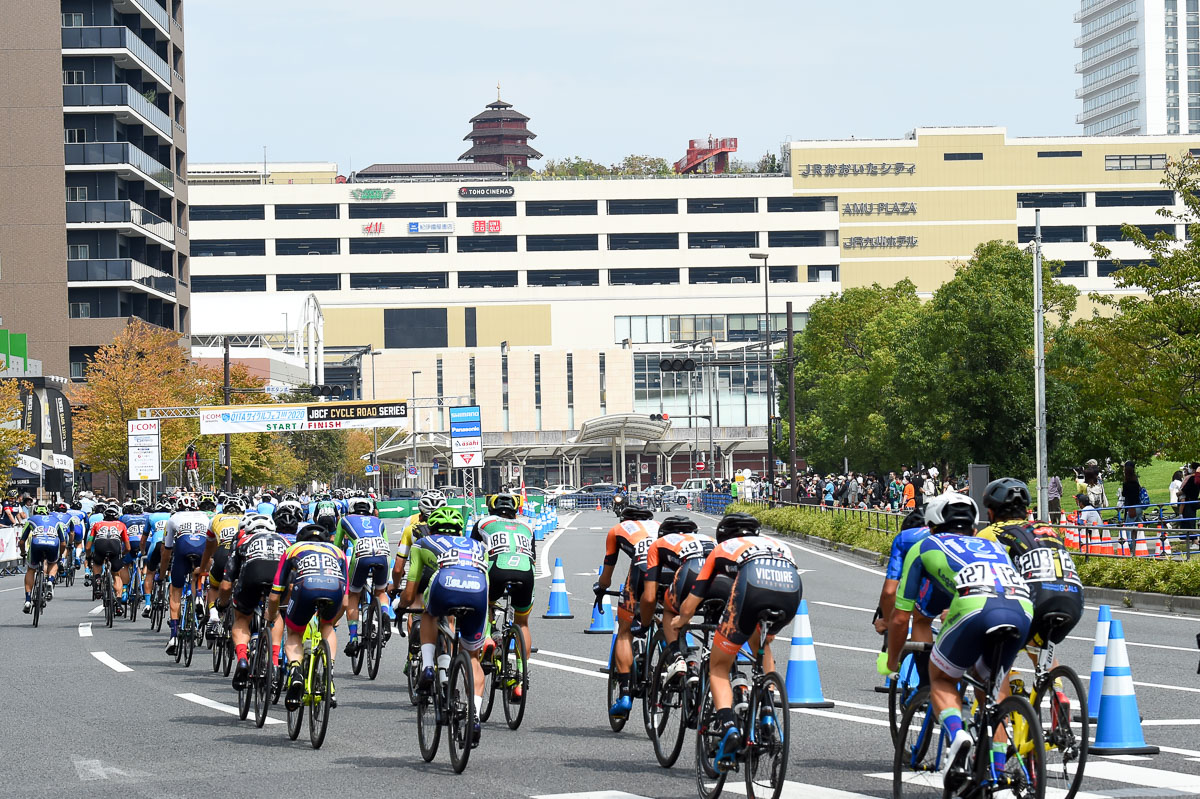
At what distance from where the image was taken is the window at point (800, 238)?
121m

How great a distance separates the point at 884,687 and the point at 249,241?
11292 cm

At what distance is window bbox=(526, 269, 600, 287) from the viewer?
121 meters

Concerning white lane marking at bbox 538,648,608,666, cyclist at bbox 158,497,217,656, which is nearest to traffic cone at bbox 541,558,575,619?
white lane marking at bbox 538,648,608,666

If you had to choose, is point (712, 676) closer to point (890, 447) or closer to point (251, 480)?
point (890, 447)

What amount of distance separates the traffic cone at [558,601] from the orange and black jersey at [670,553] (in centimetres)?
1157

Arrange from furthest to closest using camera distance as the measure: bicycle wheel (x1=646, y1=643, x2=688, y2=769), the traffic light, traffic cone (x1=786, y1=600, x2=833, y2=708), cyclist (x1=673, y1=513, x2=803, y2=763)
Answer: the traffic light, traffic cone (x1=786, y1=600, x2=833, y2=708), bicycle wheel (x1=646, y1=643, x2=688, y2=769), cyclist (x1=673, y1=513, x2=803, y2=763)

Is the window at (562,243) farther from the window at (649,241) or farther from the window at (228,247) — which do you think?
the window at (228,247)

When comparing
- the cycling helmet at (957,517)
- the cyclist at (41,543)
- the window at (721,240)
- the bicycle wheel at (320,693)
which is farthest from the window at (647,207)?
the cycling helmet at (957,517)

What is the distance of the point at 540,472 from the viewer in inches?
4803

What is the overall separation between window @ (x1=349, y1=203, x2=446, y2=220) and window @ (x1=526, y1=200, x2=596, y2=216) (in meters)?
7.38

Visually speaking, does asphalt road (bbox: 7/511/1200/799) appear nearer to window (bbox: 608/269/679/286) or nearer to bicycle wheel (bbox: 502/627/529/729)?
bicycle wheel (bbox: 502/627/529/729)

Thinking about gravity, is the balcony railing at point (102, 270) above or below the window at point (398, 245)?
below

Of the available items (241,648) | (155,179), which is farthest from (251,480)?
(241,648)

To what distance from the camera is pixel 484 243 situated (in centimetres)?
12106
